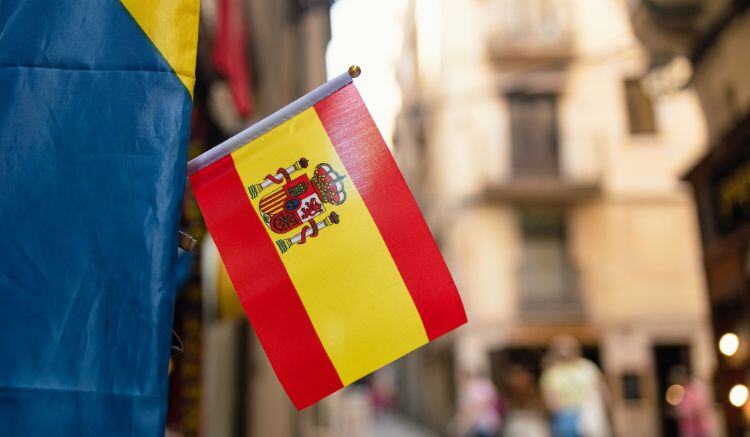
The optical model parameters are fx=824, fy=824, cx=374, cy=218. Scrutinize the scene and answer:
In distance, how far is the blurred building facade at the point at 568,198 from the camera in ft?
70.5

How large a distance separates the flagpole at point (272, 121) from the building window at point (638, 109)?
21.8m

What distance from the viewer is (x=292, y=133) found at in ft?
7.11

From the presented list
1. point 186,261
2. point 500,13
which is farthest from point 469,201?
point 186,261

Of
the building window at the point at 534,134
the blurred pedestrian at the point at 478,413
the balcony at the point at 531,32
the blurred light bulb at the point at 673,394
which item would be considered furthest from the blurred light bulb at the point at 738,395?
the balcony at the point at 531,32

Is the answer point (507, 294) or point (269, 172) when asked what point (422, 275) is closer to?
point (269, 172)

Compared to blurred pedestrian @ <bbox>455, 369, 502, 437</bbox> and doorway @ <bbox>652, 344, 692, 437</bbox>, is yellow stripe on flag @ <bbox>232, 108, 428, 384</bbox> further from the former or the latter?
doorway @ <bbox>652, 344, 692, 437</bbox>

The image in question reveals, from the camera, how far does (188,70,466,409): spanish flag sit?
212 cm

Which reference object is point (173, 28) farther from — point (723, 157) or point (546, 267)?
point (546, 267)

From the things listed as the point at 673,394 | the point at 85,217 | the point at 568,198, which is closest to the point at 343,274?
the point at 85,217

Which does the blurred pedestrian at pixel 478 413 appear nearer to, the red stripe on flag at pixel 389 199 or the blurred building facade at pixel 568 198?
the blurred building facade at pixel 568 198

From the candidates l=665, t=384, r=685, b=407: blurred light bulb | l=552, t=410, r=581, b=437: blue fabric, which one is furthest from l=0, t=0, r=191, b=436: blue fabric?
→ l=665, t=384, r=685, b=407: blurred light bulb

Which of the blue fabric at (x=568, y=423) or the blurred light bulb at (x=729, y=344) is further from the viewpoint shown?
the blue fabric at (x=568, y=423)

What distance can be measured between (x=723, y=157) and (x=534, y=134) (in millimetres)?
15677

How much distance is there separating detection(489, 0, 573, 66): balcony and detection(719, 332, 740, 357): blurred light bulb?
1633cm
